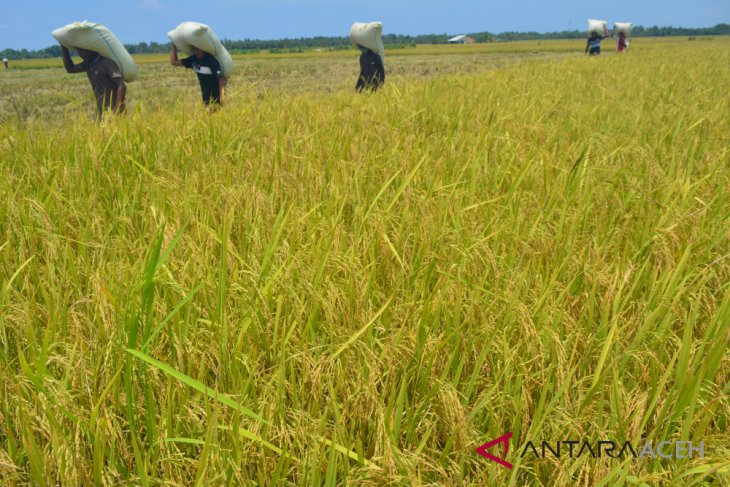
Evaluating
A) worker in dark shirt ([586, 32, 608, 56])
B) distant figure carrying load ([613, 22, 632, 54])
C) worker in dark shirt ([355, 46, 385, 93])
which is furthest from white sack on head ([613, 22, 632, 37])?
worker in dark shirt ([355, 46, 385, 93])

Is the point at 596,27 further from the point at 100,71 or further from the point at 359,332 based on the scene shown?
the point at 359,332

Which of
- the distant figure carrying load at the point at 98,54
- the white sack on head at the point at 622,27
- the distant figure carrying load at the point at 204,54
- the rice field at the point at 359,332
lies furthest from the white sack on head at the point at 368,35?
the white sack on head at the point at 622,27

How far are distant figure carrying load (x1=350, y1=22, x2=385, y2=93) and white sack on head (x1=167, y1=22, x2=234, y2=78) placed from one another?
75.9 inches

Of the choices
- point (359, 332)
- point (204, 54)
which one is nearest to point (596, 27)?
point (204, 54)

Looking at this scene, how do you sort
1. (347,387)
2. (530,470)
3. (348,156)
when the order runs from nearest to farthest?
(530,470), (347,387), (348,156)

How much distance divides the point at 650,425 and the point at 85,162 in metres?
2.11

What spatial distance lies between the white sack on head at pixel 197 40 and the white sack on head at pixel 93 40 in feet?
1.92

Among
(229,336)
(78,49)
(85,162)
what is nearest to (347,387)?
(229,336)

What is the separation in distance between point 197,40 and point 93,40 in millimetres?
982

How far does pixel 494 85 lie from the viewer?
16.2ft

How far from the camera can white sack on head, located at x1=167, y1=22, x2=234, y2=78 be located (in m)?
4.87

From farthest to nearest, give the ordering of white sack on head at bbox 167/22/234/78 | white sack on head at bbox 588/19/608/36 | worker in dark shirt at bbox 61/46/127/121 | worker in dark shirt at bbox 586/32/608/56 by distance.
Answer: white sack on head at bbox 588/19/608/36 < worker in dark shirt at bbox 586/32/608/56 < white sack on head at bbox 167/22/234/78 < worker in dark shirt at bbox 61/46/127/121

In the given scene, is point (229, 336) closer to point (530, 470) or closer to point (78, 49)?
point (530, 470)

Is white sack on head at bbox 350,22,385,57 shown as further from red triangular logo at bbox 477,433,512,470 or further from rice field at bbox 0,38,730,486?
red triangular logo at bbox 477,433,512,470
